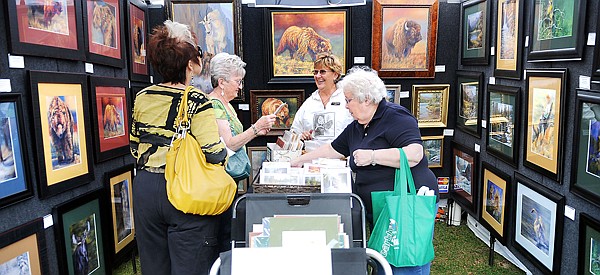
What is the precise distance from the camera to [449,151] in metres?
4.73

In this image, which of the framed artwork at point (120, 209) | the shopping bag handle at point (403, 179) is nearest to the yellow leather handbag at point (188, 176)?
the shopping bag handle at point (403, 179)

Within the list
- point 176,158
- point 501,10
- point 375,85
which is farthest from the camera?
point 501,10

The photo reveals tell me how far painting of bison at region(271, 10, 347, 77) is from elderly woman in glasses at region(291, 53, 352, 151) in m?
0.96

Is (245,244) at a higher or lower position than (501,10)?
lower

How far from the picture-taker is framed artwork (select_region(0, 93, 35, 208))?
207cm

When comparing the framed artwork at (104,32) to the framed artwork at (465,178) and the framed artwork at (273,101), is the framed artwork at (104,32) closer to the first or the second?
the framed artwork at (273,101)

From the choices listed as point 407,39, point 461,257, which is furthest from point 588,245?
point 407,39

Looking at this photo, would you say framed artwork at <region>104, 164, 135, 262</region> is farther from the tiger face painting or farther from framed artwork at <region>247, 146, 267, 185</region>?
framed artwork at <region>247, 146, 267, 185</region>

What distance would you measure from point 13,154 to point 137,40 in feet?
6.24

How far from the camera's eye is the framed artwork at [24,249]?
211 centimetres

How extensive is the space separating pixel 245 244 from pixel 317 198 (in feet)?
1.19

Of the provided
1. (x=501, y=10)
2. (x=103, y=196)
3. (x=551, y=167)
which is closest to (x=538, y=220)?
(x=551, y=167)

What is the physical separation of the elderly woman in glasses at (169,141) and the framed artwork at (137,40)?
5.97 feet

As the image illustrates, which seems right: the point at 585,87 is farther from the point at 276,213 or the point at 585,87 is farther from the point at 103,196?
the point at 103,196
